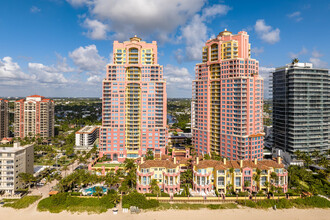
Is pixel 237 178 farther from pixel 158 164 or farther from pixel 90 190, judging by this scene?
pixel 90 190

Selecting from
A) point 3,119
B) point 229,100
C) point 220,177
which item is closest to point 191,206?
point 220,177

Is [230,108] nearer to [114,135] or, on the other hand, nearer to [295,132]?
[295,132]

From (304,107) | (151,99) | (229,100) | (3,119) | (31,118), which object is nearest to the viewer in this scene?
(229,100)

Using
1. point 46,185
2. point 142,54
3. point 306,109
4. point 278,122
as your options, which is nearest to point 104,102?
point 142,54

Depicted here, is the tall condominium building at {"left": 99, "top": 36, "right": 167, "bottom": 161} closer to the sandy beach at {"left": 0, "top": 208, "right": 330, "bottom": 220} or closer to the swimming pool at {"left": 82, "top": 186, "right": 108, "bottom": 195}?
the swimming pool at {"left": 82, "top": 186, "right": 108, "bottom": 195}

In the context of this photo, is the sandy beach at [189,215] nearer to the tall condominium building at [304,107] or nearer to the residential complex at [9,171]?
the residential complex at [9,171]

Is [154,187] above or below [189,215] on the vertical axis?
above
